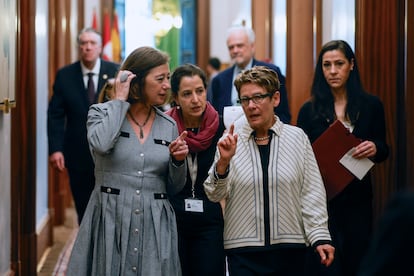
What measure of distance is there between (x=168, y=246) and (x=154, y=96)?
70cm

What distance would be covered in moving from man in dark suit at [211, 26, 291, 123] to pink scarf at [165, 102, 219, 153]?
1194 millimetres

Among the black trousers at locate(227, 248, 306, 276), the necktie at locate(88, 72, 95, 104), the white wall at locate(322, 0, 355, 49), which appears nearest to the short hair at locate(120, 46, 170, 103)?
the black trousers at locate(227, 248, 306, 276)

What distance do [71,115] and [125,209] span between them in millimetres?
2830

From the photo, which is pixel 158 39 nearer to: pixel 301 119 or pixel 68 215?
pixel 68 215

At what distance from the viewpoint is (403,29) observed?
5969mm

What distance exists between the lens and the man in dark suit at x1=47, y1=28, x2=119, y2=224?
21.4ft

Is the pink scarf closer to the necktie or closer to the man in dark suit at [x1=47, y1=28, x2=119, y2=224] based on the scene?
the man in dark suit at [x1=47, y1=28, x2=119, y2=224]

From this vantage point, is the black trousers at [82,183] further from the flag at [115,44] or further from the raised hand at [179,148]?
the flag at [115,44]

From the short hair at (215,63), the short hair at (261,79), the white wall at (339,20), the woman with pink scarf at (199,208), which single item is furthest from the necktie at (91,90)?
the short hair at (215,63)

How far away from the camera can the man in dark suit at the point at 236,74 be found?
586cm

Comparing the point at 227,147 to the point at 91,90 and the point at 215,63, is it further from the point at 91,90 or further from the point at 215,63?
the point at 215,63

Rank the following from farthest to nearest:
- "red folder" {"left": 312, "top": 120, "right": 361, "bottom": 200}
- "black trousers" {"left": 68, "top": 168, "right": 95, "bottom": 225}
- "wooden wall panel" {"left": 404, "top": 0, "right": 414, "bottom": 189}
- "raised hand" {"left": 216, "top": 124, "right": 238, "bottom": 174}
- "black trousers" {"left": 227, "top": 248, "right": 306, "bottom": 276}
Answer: "black trousers" {"left": 68, "top": 168, "right": 95, "bottom": 225}, "wooden wall panel" {"left": 404, "top": 0, "right": 414, "bottom": 189}, "red folder" {"left": 312, "top": 120, "right": 361, "bottom": 200}, "black trousers" {"left": 227, "top": 248, "right": 306, "bottom": 276}, "raised hand" {"left": 216, "top": 124, "right": 238, "bottom": 174}

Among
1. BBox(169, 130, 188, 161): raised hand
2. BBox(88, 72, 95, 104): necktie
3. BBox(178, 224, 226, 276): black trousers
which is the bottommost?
BBox(178, 224, 226, 276): black trousers

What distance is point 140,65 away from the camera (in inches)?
164
